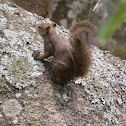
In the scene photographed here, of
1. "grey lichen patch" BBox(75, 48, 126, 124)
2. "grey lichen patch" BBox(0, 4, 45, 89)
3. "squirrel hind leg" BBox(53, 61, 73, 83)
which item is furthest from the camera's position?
"grey lichen patch" BBox(75, 48, 126, 124)

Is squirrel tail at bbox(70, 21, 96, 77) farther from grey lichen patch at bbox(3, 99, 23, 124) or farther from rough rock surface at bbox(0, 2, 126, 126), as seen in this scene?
grey lichen patch at bbox(3, 99, 23, 124)

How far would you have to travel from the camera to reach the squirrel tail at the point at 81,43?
6.25 feet

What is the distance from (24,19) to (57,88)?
1.29 metres

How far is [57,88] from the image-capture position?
2.03 metres

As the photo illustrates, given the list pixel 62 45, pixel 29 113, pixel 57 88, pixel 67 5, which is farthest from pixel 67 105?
pixel 67 5

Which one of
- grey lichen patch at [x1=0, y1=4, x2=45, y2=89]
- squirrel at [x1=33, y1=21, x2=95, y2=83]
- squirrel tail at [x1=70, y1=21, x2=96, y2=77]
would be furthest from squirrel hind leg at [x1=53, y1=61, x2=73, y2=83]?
grey lichen patch at [x1=0, y1=4, x2=45, y2=89]

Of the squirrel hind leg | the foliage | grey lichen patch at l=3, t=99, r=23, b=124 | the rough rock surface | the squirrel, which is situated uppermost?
the foliage

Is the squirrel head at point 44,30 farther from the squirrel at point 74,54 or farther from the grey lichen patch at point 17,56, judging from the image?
the squirrel at point 74,54

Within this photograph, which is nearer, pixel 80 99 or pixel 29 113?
pixel 29 113

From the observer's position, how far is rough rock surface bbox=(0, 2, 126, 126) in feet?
5.65

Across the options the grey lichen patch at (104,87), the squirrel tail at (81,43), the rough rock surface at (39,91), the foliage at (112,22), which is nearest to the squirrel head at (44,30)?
the rough rock surface at (39,91)

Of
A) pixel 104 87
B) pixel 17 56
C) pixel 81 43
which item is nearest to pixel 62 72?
pixel 81 43

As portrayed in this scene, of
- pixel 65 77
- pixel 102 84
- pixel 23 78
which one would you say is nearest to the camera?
pixel 23 78

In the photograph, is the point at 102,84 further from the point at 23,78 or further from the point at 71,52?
the point at 23,78
